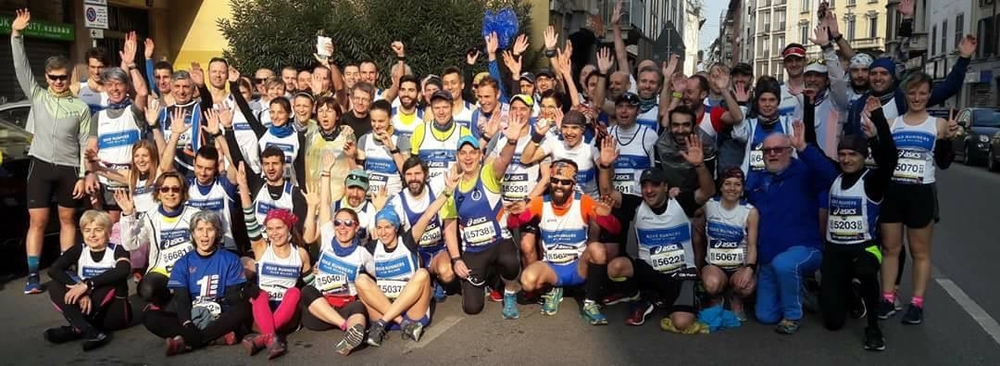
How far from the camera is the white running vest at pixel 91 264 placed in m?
5.77

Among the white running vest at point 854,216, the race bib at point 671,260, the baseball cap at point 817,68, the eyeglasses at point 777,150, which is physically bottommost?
the race bib at point 671,260

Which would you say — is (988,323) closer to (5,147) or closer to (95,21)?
(5,147)

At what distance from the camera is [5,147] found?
7789 millimetres

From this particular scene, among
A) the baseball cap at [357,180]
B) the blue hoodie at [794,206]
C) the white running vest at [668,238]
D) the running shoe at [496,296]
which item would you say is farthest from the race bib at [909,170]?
the baseball cap at [357,180]

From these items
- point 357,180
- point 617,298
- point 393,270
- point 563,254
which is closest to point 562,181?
point 563,254

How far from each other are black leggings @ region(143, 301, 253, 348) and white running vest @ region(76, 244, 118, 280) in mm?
590

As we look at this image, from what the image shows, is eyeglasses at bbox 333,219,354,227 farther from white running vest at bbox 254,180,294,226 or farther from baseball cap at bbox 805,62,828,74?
baseball cap at bbox 805,62,828,74

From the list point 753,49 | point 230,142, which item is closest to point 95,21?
point 230,142

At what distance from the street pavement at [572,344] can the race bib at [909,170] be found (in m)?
1.02

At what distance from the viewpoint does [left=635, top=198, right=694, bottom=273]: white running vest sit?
6.07m

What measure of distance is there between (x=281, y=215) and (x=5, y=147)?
371 centimetres

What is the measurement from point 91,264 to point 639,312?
3817 mm

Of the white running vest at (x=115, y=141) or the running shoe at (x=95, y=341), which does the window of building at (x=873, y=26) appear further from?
the running shoe at (x=95, y=341)

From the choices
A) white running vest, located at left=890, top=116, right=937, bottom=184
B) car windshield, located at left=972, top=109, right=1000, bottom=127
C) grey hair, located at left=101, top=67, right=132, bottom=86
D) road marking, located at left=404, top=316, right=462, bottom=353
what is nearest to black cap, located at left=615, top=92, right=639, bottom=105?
white running vest, located at left=890, top=116, right=937, bottom=184
